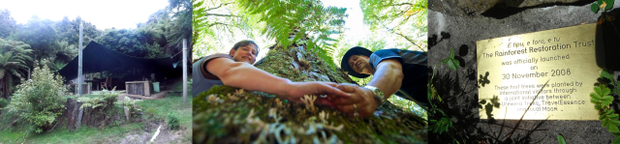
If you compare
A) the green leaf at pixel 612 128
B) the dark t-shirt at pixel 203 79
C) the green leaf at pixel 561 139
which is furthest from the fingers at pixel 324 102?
the green leaf at pixel 612 128

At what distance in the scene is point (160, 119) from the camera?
14.4 ft

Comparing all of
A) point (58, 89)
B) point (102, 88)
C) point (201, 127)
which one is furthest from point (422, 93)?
point (58, 89)

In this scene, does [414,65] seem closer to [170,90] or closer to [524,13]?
[524,13]

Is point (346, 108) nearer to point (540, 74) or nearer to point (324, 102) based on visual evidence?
point (324, 102)

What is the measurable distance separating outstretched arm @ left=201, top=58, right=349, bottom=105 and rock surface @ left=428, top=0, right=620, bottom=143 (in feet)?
2.63

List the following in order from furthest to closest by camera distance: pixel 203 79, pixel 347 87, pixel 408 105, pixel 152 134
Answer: pixel 152 134 < pixel 408 105 < pixel 347 87 < pixel 203 79

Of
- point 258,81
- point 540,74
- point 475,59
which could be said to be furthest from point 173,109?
point 540,74

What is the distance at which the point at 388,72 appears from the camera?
146 cm

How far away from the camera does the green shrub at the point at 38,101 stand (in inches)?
165

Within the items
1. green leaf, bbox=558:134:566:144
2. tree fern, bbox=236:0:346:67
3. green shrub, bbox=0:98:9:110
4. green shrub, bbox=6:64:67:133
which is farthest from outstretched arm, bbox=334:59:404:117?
green shrub, bbox=0:98:9:110

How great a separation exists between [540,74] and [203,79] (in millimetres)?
1595

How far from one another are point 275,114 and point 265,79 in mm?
166

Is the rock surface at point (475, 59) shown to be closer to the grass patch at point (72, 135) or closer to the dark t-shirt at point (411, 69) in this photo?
the dark t-shirt at point (411, 69)

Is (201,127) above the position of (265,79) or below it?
below
